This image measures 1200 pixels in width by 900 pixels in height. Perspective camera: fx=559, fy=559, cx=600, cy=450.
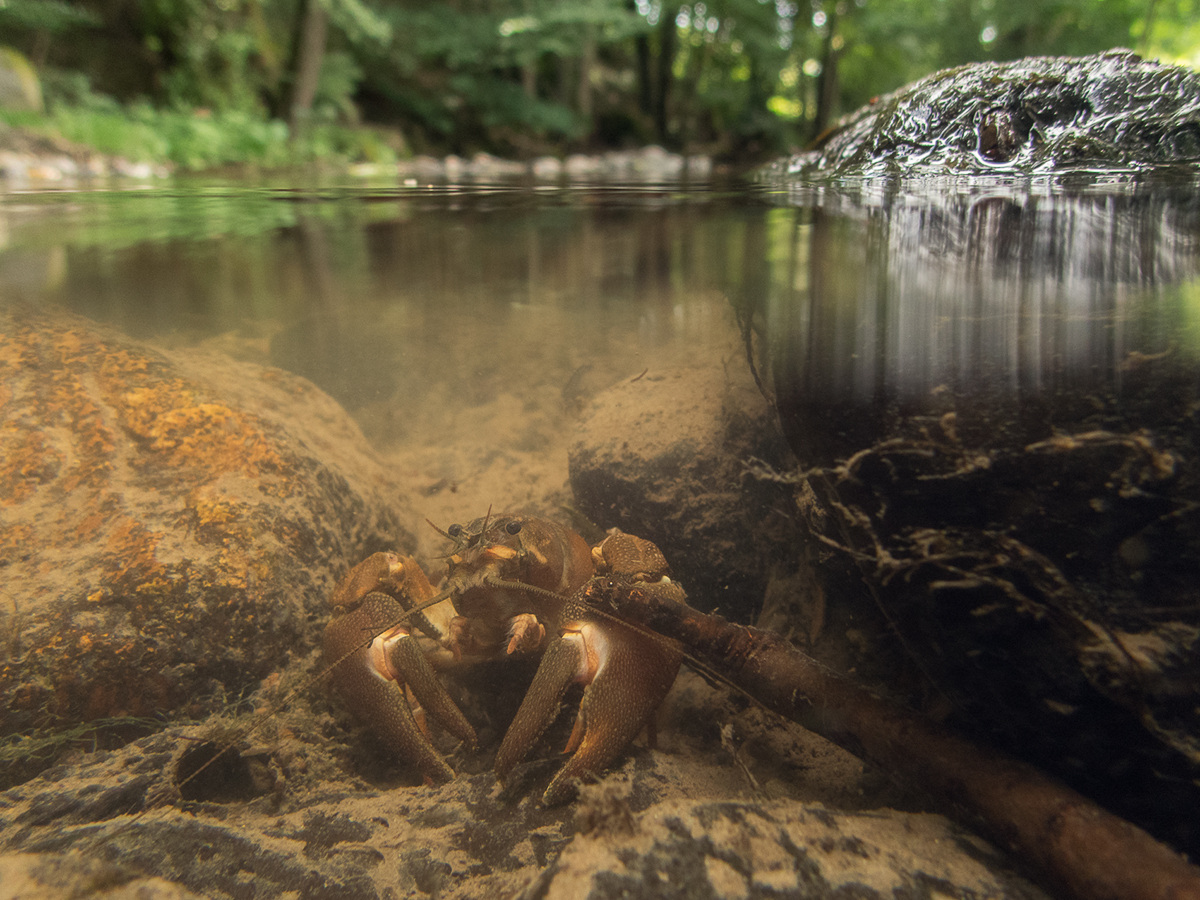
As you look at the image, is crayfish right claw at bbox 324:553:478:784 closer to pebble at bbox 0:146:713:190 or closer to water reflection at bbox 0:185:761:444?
water reflection at bbox 0:185:761:444

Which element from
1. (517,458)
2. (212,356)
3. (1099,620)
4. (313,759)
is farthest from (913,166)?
(212,356)

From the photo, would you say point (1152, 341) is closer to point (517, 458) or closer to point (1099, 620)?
point (1099, 620)

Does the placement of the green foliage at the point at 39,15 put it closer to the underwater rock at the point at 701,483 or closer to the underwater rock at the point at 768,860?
the underwater rock at the point at 701,483

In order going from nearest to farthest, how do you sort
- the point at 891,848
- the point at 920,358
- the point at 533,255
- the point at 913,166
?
the point at 891,848
the point at 920,358
the point at 913,166
the point at 533,255

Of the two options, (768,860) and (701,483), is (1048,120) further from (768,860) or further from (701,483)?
(768,860)

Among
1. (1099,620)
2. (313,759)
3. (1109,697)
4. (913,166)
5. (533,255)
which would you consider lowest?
(313,759)

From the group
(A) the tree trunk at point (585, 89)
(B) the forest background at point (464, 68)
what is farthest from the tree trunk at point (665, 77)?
(A) the tree trunk at point (585, 89)
